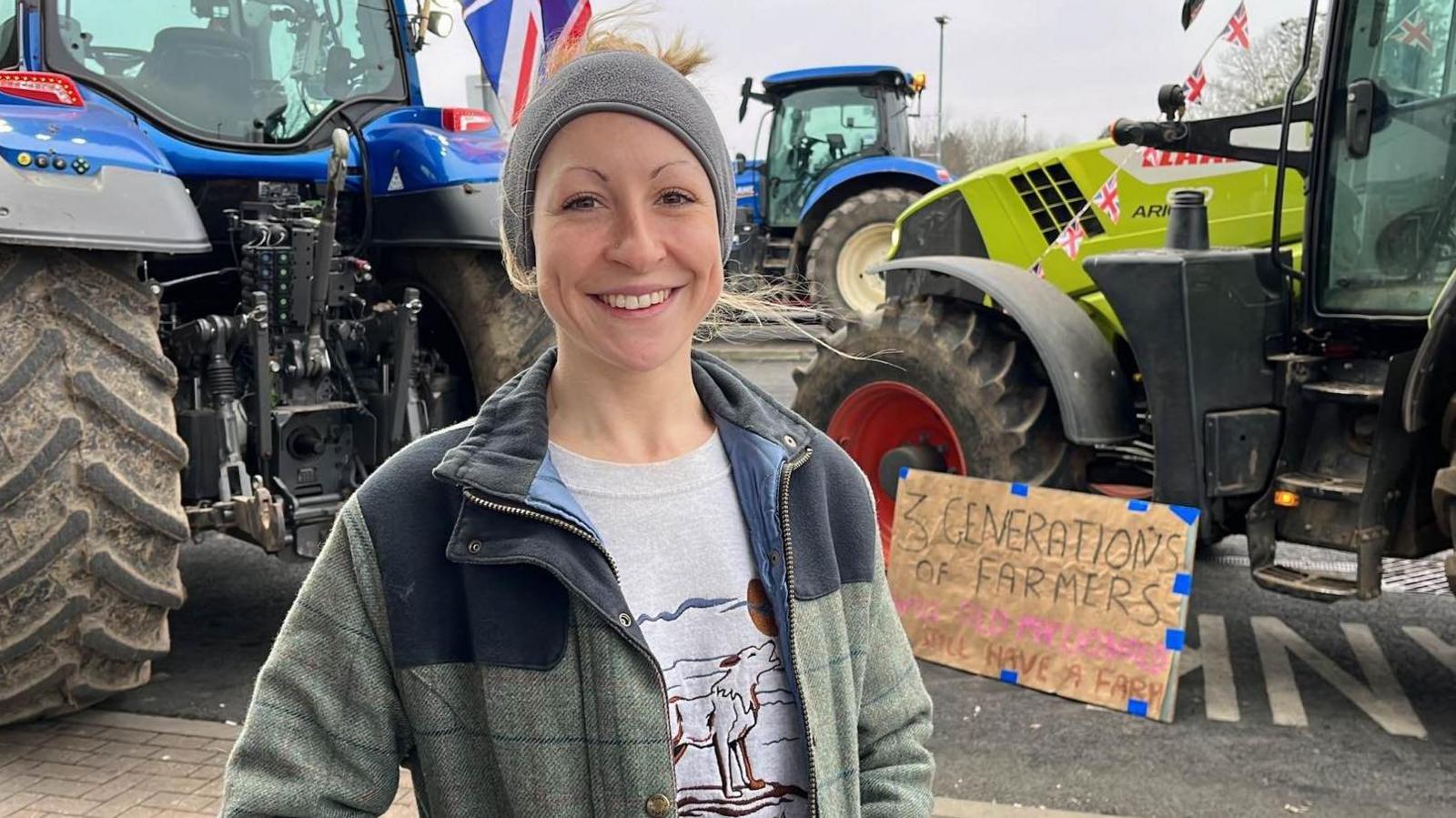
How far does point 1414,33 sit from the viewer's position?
4281 mm

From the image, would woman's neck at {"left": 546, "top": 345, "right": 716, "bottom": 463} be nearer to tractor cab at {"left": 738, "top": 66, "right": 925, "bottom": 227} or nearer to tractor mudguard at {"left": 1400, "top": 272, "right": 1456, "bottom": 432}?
tractor mudguard at {"left": 1400, "top": 272, "right": 1456, "bottom": 432}

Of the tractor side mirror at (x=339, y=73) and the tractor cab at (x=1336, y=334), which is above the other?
the tractor side mirror at (x=339, y=73)

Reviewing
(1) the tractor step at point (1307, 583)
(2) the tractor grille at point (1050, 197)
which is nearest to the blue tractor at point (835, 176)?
(2) the tractor grille at point (1050, 197)

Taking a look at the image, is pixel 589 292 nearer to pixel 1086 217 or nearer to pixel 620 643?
pixel 620 643

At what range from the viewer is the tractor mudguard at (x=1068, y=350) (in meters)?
5.00

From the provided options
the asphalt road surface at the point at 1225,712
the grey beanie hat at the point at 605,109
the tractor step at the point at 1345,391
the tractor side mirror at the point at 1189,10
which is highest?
the tractor side mirror at the point at 1189,10

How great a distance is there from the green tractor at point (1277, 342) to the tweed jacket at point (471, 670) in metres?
3.42

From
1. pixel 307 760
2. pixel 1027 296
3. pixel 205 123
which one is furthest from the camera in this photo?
pixel 1027 296

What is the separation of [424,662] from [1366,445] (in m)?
3.88

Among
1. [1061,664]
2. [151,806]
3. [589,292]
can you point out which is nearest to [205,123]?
[151,806]

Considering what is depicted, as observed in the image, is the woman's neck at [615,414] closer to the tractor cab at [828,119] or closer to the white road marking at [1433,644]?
the white road marking at [1433,644]

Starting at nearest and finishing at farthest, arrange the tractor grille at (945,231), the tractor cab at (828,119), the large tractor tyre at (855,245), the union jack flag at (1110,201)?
the union jack flag at (1110,201)
the tractor grille at (945,231)
the large tractor tyre at (855,245)
the tractor cab at (828,119)

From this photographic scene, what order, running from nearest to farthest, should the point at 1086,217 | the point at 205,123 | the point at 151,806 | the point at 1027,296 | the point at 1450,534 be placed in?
the point at 151,806, the point at 1450,534, the point at 205,123, the point at 1027,296, the point at 1086,217

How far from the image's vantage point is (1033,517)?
499 cm
